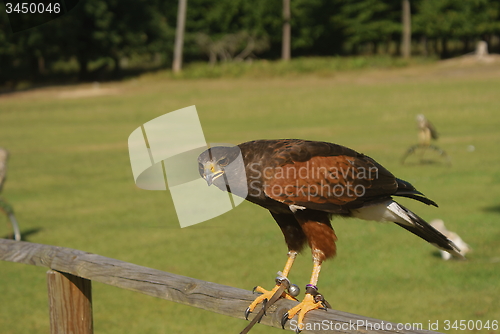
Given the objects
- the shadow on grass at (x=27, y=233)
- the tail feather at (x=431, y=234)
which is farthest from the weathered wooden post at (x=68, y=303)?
the shadow on grass at (x=27, y=233)

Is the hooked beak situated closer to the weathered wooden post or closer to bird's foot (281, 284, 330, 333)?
bird's foot (281, 284, 330, 333)

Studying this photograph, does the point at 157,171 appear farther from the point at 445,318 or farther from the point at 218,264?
the point at 218,264

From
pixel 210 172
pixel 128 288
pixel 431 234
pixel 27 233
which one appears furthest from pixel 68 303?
pixel 27 233

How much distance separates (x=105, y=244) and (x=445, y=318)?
4.85 meters

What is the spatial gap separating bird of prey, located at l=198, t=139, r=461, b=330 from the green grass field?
3.10 meters

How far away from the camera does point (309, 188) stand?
2.58m

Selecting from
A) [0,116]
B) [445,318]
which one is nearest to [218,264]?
[445,318]

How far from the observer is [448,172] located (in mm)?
12258

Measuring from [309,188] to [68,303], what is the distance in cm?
166

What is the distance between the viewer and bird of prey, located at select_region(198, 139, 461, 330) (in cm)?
247

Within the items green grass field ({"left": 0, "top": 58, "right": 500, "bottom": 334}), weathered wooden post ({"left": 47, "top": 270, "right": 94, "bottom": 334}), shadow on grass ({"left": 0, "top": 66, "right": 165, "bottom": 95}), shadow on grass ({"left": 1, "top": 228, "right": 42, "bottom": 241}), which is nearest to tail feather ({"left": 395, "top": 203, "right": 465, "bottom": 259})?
weathered wooden post ({"left": 47, "top": 270, "right": 94, "bottom": 334})

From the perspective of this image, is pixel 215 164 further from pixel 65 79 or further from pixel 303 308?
pixel 65 79

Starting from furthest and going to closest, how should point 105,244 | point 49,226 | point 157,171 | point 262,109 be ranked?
point 262,109 < point 49,226 < point 105,244 < point 157,171

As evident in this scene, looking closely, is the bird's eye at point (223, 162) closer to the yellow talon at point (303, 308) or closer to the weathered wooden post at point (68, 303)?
the yellow talon at point (303, 308)
